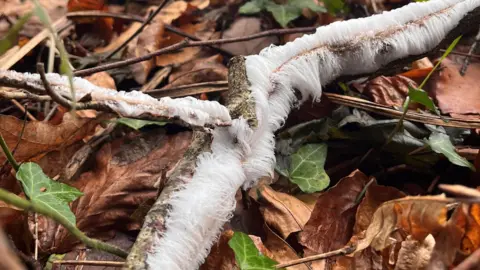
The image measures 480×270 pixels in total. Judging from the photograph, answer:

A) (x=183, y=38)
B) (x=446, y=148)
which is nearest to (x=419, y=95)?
(x=446, y=148)

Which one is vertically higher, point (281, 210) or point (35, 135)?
point (35, 135)

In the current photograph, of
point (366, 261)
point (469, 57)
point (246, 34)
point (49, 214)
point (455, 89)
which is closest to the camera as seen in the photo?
point (49, 214)

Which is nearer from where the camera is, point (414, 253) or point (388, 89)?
point (414, 253)

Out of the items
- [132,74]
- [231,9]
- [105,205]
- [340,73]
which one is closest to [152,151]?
[105,205]

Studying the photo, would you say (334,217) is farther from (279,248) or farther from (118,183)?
(118,183)

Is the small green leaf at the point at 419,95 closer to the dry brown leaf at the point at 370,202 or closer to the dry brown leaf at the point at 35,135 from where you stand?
the dry brown leaf at the point at 370,202

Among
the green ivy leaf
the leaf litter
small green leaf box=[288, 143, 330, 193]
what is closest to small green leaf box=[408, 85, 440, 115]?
the leaf litter

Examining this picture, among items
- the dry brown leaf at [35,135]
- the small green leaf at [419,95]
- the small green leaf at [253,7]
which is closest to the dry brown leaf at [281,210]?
the small green leaf at [419,95]
